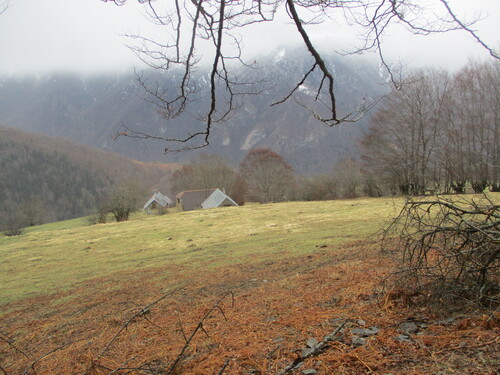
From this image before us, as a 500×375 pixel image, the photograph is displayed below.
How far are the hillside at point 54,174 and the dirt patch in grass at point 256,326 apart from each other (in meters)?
76.2

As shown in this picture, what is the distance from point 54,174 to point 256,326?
119 meters

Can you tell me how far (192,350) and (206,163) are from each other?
61499 millimetres

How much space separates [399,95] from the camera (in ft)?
89.1

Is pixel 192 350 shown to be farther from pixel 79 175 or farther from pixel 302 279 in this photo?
pixel 79 175

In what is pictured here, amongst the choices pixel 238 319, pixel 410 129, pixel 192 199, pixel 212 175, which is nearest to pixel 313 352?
pixel 238 319

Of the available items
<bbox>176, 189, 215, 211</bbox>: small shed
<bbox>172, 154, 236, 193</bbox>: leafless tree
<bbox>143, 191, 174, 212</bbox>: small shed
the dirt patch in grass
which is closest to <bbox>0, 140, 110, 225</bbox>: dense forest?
<bbox>143, 191, 174, 212</bbox>: small shed

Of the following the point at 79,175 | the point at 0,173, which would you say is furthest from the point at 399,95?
the point at 0,173

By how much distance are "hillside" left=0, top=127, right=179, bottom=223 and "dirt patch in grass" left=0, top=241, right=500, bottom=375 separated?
7622 centimetres

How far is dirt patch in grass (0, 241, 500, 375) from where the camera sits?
1.96 metres

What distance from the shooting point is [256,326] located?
2951mm

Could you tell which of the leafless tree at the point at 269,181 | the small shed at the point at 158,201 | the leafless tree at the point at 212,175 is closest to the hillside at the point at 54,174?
the small shed at the point at 158,201

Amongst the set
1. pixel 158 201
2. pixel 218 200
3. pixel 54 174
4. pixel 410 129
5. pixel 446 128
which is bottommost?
pixel 218 200

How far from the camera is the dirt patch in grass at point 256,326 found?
1.96 m

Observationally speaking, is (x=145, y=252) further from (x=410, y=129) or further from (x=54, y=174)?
(x=54, y=174)
